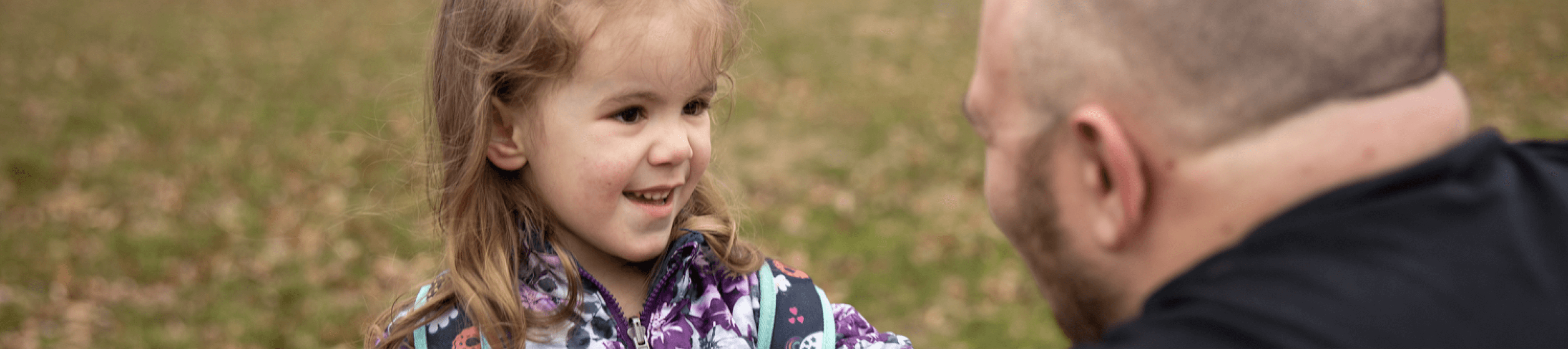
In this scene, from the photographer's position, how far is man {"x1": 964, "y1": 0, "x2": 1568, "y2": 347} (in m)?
1.13

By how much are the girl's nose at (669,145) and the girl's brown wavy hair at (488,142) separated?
140mm

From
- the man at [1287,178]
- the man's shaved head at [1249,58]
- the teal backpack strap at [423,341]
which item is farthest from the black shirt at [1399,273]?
the teal backpack strap at [423,341]

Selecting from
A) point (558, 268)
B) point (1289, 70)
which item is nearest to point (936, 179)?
point (558, 268)

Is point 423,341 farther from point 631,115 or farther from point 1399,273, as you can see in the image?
point 1399,273

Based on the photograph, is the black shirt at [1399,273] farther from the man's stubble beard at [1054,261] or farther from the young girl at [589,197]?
the young girl at [589,197]

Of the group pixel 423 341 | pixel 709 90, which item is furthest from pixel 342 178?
pixel 709 90

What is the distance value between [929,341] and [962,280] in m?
0.74

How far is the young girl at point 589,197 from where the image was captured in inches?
75.2

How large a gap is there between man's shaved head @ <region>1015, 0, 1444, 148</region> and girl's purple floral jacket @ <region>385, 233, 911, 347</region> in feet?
3.27

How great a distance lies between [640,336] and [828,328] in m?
0.38

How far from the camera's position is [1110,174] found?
1327 millimetres

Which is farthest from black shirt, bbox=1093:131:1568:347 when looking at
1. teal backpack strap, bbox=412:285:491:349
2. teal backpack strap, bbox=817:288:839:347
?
teal backpack strap, bbox=412:285:491:349

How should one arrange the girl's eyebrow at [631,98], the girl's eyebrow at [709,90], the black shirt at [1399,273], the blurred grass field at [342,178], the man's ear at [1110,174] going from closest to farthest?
the black shirt at [1399,273] < the man's ear at [1110,174] < the girl's eyebrow at [631,98] < the girl's eyebrow at [709,90] < the blurred grass field at [342,178]

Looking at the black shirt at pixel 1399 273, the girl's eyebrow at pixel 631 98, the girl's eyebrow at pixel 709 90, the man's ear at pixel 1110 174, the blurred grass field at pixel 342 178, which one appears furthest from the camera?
the blurred grass field at pixel 342 178
